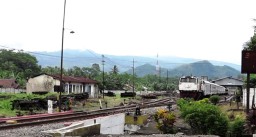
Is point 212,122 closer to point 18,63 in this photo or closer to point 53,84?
point 53,84

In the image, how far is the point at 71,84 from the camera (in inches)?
2290

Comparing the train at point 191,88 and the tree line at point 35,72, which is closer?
the train at point 191,88

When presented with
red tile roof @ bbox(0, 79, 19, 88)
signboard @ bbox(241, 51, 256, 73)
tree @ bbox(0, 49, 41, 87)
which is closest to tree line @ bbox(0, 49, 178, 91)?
tree @ bbox(0, 49, 41, 87)

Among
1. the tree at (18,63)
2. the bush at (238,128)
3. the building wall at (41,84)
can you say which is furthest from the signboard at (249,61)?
the tree at (18,63)

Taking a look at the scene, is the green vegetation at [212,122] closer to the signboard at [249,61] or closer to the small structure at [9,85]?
the signboard at [249,61]

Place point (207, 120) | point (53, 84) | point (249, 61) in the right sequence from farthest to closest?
1. point (53, 84)
2. point (249, 61)
3. point (207, 120)

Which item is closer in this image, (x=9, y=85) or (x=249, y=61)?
(x=249, y=61)

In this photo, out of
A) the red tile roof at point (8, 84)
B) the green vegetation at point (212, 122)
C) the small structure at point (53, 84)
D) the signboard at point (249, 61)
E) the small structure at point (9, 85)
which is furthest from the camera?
the red tile roof at point (8, 84)

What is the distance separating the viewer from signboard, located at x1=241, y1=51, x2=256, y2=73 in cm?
2038

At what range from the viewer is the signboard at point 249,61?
66.8ft

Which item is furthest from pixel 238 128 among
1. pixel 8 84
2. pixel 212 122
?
pixel 8 84

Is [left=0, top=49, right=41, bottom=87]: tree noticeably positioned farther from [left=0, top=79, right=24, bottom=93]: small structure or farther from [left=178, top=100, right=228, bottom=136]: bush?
[left=178, top=100, right=228, bottom=136]: bush

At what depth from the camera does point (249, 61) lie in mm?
20500

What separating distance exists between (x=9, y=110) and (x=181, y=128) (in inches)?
661
